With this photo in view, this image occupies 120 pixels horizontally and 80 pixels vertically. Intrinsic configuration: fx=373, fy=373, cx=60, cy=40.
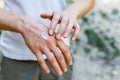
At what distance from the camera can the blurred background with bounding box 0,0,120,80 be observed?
3598 mm

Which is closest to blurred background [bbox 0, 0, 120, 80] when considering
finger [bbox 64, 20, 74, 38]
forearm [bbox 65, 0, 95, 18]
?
forearm [bbox 65, 0, 95, 18]

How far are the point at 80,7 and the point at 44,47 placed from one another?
390 mm

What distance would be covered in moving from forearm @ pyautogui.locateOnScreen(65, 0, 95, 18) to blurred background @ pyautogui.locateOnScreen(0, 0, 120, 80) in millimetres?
1726

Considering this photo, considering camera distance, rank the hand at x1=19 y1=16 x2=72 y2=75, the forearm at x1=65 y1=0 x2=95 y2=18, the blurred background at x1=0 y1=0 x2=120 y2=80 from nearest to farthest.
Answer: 1. the hand at x1=19 y1=16 x2=72 y2=75
2. the forearm at x1=65 y1=0 x2=95 y2=18
3. the blurred background at x1=0 y1=0 x2=120 y2=80

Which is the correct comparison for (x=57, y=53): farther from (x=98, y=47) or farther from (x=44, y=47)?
(x=98, y=47)

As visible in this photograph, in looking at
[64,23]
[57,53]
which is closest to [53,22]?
[64,23]

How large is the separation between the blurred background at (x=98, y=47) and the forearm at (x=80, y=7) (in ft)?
5.66

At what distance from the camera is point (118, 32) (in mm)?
4367

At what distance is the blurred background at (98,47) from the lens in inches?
142

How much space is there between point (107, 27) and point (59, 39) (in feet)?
9.76

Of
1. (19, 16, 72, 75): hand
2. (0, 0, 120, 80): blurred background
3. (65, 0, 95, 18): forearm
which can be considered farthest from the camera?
(0, 0, 120, 80): blurred background

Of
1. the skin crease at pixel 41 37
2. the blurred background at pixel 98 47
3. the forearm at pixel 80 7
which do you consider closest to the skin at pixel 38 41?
the skin crease at pixel 41 37

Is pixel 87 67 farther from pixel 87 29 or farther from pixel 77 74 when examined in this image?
pixel 87 29

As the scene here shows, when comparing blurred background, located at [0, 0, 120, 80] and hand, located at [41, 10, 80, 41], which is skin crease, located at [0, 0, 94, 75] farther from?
blurred background, located at [0, 0, 120, 80]
